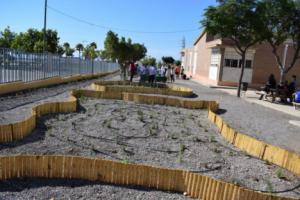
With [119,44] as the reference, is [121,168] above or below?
below

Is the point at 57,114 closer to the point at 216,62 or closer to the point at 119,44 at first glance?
the point at 216,62

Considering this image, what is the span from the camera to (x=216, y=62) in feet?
105

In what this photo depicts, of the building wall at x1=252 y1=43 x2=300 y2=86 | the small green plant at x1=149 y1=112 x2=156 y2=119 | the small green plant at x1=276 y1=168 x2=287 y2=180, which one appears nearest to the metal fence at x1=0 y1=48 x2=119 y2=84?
the small green plant at x1=149 y1=112 x2=156 y2=119

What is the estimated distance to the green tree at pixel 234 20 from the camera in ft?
62.7

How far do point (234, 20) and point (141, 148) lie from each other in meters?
14.1

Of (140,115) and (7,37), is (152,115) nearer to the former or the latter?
(140,115)

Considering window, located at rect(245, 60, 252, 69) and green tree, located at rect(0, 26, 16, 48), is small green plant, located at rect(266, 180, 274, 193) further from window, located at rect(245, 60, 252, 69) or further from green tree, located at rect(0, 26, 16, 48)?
green tree, located at rect(0, 26, 16, 48)

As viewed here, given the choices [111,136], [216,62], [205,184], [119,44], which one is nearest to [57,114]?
[111,136]

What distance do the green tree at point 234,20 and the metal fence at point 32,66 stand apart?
9468 millimetres

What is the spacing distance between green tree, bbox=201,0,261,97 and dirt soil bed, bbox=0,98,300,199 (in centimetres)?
1035

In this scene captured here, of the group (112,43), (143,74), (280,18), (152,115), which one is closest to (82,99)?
(152,115)

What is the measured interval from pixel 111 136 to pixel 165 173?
2.96 m

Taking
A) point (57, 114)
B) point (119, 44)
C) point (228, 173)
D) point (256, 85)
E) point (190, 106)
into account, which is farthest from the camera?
point (119, 44)

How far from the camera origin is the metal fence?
1509 cm
